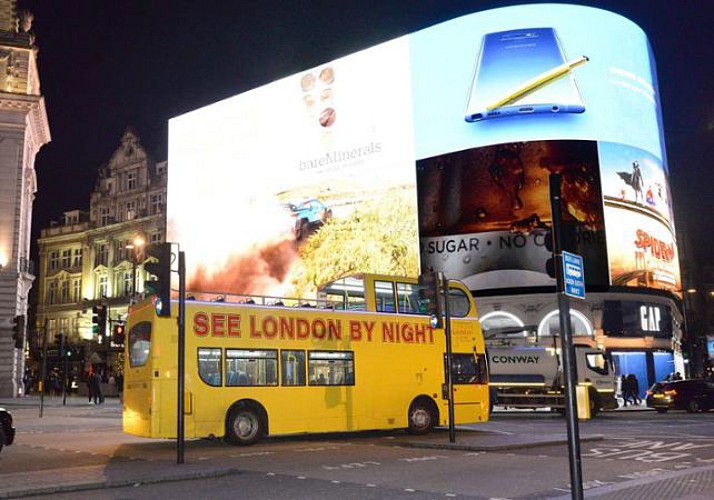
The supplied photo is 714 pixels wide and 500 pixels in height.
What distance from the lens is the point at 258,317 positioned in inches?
734

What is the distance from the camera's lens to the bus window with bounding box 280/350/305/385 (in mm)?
19000

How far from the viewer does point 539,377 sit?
3191 centimetres

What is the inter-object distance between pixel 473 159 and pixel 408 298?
28.7 m

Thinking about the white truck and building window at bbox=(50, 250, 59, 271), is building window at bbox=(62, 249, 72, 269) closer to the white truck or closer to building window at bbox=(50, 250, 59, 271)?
building window at bbox=(50, 250, 59, 271)

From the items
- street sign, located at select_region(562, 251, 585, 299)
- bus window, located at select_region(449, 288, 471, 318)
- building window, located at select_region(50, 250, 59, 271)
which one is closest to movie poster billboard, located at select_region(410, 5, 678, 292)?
bus window, located at select_region(449, 288, 471, 318)

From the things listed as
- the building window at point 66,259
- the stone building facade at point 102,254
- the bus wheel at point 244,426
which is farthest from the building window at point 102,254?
the bus wheel at point 244,426

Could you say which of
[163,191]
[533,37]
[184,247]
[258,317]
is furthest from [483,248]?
[163,191]

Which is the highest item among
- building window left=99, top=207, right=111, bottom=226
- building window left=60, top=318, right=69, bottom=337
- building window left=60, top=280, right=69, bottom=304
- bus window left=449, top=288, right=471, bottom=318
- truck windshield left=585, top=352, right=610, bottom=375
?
building window left=99, top=207, right=111, bottom=226

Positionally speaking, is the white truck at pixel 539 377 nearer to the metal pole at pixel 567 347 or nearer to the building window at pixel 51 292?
the metal pole at pixel 567 347

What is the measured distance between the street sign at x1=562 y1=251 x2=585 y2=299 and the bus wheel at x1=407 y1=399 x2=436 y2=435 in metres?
12.8

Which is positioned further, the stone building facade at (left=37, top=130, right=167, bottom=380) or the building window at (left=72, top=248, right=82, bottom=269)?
the building window at (left=72, top=248, right=82, bottom=269)

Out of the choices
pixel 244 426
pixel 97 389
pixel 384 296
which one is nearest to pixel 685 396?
pixel 384 296

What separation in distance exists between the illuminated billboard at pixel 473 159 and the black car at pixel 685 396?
555 inches

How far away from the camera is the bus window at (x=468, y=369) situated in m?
21.8
